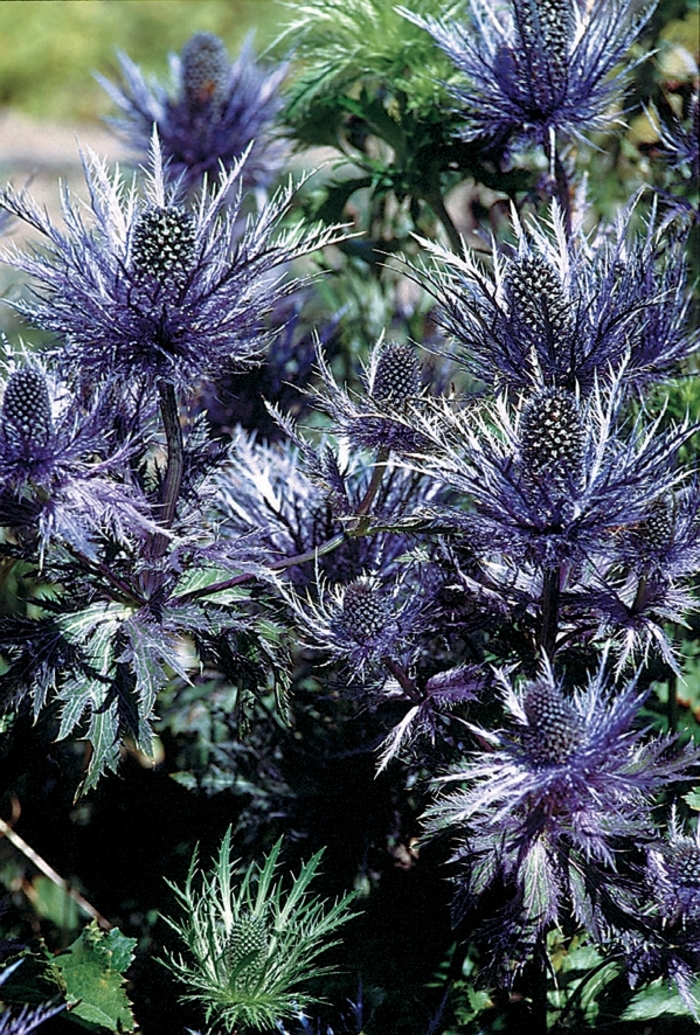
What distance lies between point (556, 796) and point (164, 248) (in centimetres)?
58

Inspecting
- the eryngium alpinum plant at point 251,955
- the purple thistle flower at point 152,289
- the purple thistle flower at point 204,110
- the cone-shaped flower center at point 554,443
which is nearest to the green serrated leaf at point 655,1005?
the eryngium alpinum plant at point 251,955

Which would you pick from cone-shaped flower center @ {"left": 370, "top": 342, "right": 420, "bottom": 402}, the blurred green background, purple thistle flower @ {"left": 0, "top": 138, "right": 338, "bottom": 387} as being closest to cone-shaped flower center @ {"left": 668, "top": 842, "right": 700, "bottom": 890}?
cone-shaped flower center @ {"left": 370, "top": 342, "right": 420, "bottom": 402}

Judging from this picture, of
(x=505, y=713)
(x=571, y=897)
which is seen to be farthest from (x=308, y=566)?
(x=571, y=897)

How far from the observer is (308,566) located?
4.18 feet

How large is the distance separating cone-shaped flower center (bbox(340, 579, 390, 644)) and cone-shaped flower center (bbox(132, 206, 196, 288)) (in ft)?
1.10

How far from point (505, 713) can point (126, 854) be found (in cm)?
66

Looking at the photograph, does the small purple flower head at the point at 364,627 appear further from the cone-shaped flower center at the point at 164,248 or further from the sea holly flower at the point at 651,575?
the cone-shaped flower center at the point at 164,248

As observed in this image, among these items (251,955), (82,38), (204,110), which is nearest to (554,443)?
(251,955)

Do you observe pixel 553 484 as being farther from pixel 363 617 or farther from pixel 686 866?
pixel 686 866

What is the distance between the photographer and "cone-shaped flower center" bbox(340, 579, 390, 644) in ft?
3.42

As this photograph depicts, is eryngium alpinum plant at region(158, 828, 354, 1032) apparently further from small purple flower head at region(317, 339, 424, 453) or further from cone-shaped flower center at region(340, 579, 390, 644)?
small purple flower head at region(317, 339, 424, 453)

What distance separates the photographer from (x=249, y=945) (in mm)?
1026

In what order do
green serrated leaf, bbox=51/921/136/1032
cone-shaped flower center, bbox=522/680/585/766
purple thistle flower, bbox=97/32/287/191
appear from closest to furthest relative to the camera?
cone-shaped flower center, bbox=522/680/585/766, green serrated leaf, bbox=51/921/136/1032, purple thistle flower, bbox=97/32/287/191

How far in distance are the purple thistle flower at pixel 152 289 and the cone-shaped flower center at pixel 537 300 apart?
195 millimetres
